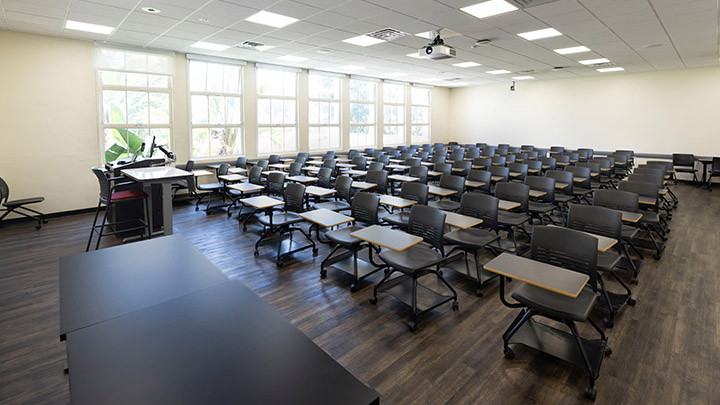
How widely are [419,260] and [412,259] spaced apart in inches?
2.7

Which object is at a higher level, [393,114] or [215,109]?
[393,114]

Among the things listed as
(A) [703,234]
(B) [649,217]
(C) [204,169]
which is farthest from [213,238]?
(A) [703,234]

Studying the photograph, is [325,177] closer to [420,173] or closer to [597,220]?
[420,173]

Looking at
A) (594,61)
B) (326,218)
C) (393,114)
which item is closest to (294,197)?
(326,218)

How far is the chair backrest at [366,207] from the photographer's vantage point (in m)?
4.47

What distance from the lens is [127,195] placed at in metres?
5.11

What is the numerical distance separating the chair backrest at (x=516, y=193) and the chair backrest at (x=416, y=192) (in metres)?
1.17

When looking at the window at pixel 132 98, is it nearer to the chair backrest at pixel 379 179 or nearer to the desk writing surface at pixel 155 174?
the desk writing surface at pixel 155 174

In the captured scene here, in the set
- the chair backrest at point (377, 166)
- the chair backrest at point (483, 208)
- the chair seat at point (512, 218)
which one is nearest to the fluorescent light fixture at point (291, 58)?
the chair backrest at point (377, 166)

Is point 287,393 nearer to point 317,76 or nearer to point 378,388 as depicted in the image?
point 378,388

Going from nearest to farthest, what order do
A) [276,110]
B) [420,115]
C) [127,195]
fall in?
[127,195], [276,110], [420,115]

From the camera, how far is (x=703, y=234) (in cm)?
598

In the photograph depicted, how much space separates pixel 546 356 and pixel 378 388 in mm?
1387

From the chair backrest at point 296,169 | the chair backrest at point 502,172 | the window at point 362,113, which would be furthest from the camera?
the window at point 362,113
